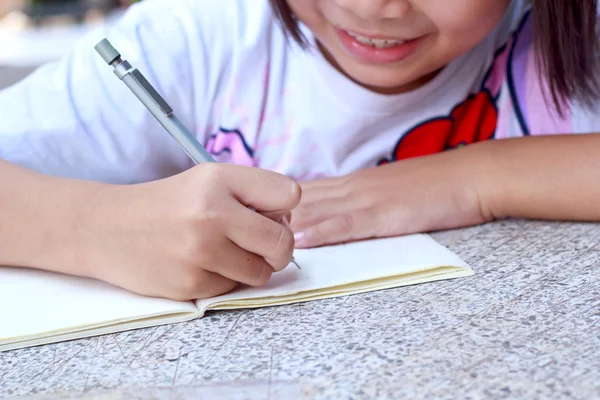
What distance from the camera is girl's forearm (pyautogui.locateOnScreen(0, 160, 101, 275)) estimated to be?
549 millimetres

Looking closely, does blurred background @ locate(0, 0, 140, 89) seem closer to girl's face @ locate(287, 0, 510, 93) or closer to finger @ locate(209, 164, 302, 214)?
girl's face @ locate(287, 0, 510, 93)

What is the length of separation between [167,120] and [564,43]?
1.26 ft

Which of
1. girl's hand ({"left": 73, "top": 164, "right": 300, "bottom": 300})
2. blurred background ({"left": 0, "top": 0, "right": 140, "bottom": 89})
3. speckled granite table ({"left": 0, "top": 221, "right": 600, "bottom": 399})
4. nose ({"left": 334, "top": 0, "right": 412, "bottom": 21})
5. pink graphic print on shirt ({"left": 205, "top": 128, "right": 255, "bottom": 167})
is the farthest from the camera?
blurred background ({"left": 0, "top": 0, "right": 140, "bottom": 89})

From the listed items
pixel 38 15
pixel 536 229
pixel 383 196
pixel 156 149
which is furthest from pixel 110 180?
pixel 38 15

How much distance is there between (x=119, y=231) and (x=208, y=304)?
87 mm

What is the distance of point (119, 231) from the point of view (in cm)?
52

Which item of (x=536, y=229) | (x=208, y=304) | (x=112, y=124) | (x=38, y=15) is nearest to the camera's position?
(x=208, y=304)

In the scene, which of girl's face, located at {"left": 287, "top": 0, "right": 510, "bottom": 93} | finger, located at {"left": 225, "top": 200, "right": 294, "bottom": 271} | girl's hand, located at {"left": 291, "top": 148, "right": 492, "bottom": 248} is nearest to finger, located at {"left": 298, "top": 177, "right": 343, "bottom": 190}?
girl's hand, located at {"left": 291, "top": 148, "right": 492, "bottom": 248}

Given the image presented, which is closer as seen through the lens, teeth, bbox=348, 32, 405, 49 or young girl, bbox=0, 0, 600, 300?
young girl, bbox=0, 0, 600, 300

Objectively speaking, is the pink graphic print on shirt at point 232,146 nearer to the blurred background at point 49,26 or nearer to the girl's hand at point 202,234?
the girl's hand at point 202,234

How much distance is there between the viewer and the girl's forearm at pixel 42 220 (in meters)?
0.55

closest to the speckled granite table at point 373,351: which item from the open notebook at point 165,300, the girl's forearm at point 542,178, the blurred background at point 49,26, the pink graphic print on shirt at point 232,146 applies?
the open notebook at point 165,300

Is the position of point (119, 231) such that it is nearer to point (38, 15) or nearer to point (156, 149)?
point (156, 149)

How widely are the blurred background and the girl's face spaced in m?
1.12
